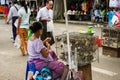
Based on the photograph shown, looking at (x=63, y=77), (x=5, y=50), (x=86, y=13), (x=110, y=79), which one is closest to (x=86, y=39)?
(x=63, y=77)

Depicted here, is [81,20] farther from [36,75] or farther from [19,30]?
[36,75]

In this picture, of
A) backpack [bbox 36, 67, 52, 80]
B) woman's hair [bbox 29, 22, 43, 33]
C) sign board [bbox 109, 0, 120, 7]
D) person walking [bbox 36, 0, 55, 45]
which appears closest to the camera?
backpack [bbox 36, 67, 52, 80]

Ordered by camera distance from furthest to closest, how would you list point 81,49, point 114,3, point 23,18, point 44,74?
point 114,3 < point 23,18 < point 81,49 < point 44,74

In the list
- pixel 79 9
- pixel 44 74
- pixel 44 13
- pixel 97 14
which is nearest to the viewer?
pixel 44 74

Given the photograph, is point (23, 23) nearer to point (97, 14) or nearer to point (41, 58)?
point (41, 58)

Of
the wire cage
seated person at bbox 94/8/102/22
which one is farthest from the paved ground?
seated person at bbox 94/8/102/22

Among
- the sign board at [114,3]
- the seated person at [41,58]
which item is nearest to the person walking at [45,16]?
the seated person at [41,58]

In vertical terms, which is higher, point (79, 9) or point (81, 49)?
point (79, 9)

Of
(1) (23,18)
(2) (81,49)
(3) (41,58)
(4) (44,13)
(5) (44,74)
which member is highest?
(4) (44,13)

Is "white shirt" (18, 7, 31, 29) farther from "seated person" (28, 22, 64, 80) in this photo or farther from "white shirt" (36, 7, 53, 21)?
"seated person" (28, 22, 64, 80)

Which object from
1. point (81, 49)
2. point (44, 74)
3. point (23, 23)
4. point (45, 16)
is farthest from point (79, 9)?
point (44, 74)

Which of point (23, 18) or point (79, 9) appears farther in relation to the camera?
point (79, 9)

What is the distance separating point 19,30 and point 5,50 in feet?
5.33

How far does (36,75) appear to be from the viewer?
5.37 metres
